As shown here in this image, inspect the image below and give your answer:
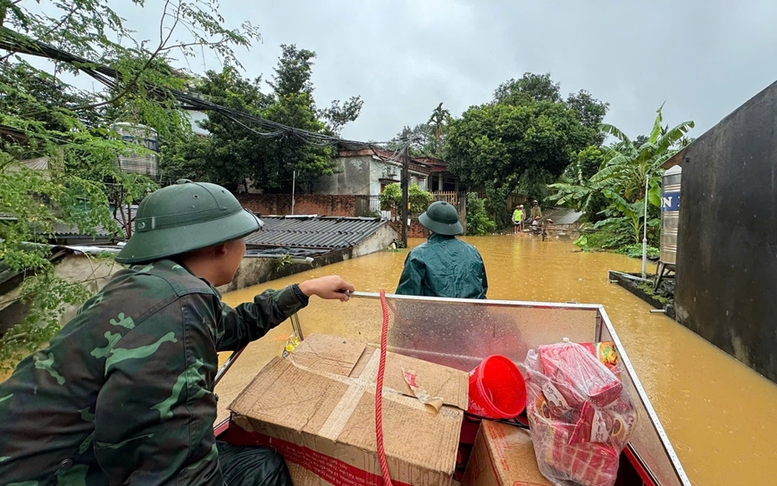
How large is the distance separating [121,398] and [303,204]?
1697 centimetres

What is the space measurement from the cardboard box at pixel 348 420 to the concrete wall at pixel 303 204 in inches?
580

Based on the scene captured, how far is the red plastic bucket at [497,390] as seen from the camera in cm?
164

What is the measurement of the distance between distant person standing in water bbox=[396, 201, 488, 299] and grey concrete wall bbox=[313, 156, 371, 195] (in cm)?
1599

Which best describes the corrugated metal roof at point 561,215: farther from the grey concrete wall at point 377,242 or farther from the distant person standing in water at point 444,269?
the distant person standing in water at point 444,269

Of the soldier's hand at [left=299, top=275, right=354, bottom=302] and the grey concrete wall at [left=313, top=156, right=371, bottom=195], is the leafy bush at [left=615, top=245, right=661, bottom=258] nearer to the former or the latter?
the grey concrete wall at [left=313, top=156, right=371, bottom=195]

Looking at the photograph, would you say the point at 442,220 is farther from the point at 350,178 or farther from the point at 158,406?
the point at 350,178

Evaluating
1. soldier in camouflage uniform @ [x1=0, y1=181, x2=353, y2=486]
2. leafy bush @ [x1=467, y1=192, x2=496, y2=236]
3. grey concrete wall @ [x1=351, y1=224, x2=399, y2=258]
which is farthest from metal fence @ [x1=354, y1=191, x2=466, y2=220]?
soldier in camouflage uniform @ [x1=0, y1=181, x2=353, y2=486]

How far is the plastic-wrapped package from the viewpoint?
126 centimetres

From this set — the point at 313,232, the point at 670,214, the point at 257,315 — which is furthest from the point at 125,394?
the point at 313,232

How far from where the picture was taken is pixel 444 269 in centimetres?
310

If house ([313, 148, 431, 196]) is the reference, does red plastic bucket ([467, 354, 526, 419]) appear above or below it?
below

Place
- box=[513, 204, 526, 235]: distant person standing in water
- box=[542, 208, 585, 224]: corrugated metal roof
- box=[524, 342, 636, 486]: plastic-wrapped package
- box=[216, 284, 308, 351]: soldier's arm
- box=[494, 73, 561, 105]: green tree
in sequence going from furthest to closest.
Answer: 1. box=[494, 73, 561, 105]: green tree
2. box=[542, 208, 585, 224]: corrugated metal roof
3. box=[513, 204, 526, 235]: distant person standing in water
4. box=[216, 284, 308, 351]: soldier's arm
5. box=[524, 342, 636, 486]: plastic-wrapped package

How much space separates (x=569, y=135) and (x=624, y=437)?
21.0 m

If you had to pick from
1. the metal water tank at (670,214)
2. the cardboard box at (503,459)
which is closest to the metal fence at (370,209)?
the metal water tank at (670,214)
